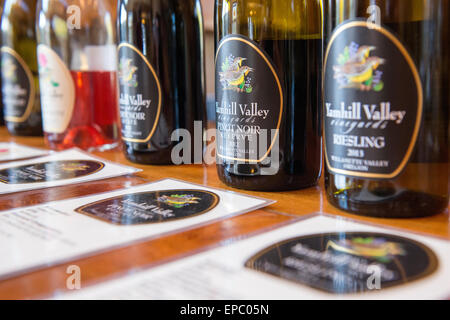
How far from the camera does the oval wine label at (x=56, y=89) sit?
934mm

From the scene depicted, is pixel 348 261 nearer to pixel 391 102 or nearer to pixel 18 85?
pixel 391 102

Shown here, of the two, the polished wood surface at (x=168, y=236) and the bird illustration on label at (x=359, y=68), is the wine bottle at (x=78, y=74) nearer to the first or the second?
the polished wood surface at (x=168, y=236)

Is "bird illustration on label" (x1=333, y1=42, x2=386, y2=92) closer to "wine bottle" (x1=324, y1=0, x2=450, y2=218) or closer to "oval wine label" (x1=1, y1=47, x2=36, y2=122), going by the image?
"wine bottle" (x1=324, y1=0, x2=450, y2=218)

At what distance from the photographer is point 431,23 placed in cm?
46

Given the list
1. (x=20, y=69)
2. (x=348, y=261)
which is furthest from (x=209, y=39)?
(x=348, y=261)

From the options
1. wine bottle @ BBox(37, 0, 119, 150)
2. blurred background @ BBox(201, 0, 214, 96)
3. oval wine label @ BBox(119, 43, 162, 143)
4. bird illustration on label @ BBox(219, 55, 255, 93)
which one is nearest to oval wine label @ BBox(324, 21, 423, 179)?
bird illustration on label @ BBox(219, 55, 255, 93)

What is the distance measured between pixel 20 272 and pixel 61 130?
0.62 meters

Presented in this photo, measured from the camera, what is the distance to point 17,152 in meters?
0.92

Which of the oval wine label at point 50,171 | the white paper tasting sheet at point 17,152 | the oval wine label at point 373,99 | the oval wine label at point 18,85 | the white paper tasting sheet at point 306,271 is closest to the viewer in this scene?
the white paper tasting sheet at point 306,271

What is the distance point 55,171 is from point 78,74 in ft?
0.91

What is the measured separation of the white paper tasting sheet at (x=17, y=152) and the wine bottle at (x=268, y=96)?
16.1 inches

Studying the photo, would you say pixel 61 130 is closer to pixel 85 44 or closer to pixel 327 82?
pixel 85 44

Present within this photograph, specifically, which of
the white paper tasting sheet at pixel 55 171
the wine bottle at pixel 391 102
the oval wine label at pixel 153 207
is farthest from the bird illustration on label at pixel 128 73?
the wine bottle at pixel 391 102
